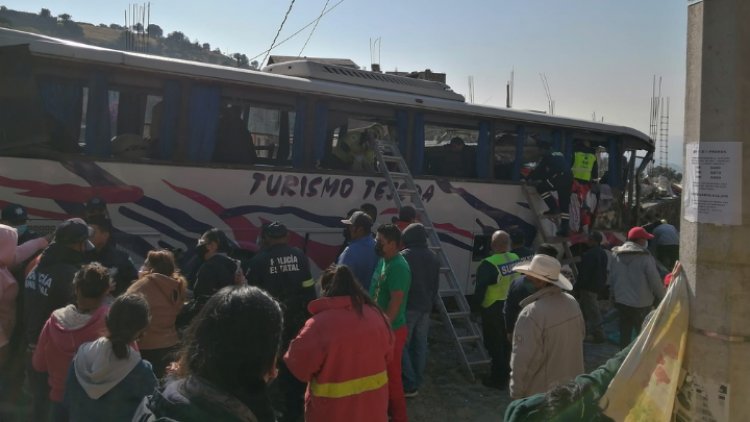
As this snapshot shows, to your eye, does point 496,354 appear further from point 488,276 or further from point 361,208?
point 361,208

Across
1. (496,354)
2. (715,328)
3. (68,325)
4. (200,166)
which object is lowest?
(496,354)

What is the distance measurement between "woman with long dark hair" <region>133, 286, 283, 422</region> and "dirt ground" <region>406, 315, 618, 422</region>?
4299 millimetres

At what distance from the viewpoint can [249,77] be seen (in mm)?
7750

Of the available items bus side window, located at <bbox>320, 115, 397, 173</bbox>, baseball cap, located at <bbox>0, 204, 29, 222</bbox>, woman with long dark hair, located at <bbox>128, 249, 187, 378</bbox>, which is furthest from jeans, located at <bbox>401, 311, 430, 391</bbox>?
baseball cap, located at <bbox>0, 204, 29, 222</bbox>

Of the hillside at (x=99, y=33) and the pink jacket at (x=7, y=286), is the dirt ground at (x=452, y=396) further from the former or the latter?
the hillside at (x=99, y=33)

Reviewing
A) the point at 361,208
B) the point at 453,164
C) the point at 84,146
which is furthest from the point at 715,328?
the point at 453,164

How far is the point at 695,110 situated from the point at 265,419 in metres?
2.23

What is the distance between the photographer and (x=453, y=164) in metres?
9.97

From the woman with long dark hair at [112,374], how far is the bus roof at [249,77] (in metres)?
4.08

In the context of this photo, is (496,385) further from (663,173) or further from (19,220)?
(663,173)

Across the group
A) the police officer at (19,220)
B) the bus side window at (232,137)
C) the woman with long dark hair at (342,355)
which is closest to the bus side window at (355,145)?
the bus side window at (232,137)

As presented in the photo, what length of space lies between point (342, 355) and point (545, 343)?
1.55 metres

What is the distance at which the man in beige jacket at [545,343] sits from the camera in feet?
15.0

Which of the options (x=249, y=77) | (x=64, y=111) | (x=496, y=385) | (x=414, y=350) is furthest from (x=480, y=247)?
(x=64, y=111)
